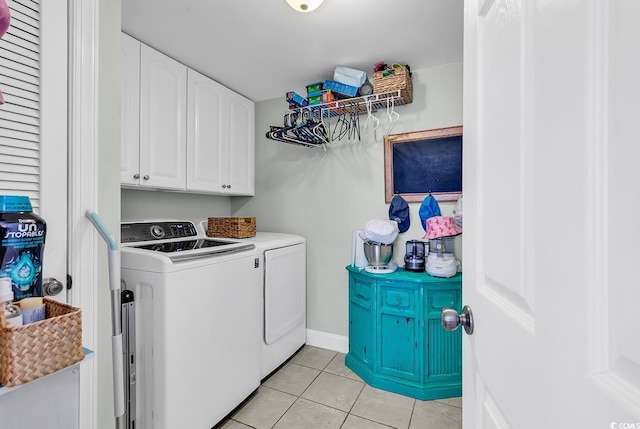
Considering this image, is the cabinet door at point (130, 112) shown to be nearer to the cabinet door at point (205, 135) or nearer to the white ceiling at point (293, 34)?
the white ceiling at point (293, 34)

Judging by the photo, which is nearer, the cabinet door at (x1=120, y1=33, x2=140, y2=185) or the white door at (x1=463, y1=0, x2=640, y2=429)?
the white door at (x1=463, y1=0, x2=640, y2=429)

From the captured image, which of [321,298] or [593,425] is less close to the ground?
[593,425]

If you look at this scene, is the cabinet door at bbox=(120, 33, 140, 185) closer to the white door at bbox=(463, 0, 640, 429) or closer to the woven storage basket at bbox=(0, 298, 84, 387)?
the woven storage basket at bbox=(0, 298, 84, 387)

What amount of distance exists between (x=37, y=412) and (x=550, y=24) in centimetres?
124

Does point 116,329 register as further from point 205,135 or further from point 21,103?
point 205,135

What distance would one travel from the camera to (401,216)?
2346mm

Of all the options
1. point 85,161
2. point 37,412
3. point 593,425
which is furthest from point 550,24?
point 85,161

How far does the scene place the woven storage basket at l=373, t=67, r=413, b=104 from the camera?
81.4 inches

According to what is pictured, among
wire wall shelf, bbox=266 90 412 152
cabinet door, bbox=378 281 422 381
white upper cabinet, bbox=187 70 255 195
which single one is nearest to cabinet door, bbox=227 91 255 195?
white upper cabinet, bbox=187 70 255 195

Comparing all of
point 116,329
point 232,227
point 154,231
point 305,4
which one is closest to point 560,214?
point 116,329

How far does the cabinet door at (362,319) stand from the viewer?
7.00ft

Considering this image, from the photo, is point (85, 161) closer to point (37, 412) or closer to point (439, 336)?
point (37, 412)

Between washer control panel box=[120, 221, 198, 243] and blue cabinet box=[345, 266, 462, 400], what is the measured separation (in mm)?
1536

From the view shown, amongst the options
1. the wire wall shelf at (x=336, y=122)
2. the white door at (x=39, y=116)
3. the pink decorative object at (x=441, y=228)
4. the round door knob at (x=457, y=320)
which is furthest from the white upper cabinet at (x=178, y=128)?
the round door knob at (x=457, y=320)
